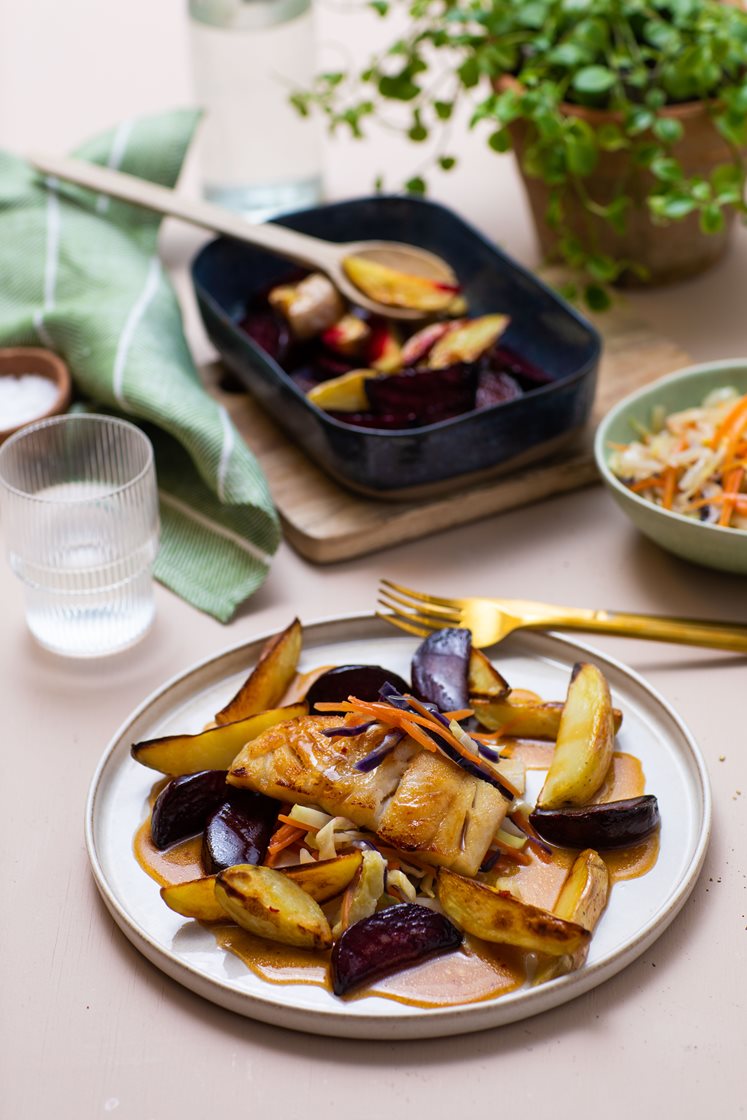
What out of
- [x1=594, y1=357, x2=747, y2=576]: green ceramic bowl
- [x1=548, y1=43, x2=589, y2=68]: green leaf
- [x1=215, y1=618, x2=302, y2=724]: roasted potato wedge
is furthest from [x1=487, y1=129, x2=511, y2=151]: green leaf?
[x1=215, y1=618, x2=302, y2=724]: roasted potato wedge

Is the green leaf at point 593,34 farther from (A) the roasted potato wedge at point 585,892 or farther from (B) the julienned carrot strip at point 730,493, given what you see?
(A) the roasted potato wedge at point 585,892

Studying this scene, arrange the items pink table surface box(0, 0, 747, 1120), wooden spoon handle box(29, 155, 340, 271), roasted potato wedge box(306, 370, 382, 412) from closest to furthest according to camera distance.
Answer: pink table surface box(0, 0, 747, 1120), roasted potato wedge box(306, 370, 382, 412), wooden spoon handle box(29, 155, 340, 271)

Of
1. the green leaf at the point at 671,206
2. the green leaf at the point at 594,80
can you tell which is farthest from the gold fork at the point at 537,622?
the green leaf at the point at 594,80

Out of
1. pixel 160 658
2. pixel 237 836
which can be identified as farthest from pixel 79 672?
pixel 237 836

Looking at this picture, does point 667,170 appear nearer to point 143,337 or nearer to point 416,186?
point 416,186

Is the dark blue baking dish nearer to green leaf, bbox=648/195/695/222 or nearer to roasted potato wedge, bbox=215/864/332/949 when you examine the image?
green leaf, bbox=648/195/695/222

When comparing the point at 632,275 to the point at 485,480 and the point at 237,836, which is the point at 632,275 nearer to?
the point at 485,480
